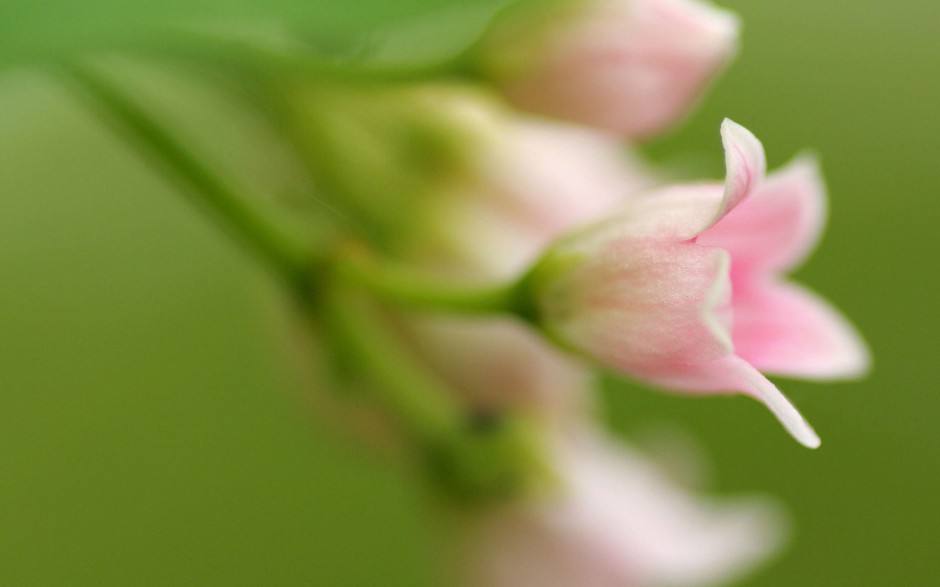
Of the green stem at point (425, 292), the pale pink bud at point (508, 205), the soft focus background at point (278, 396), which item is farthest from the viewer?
the soft focus background at point (278, 396)

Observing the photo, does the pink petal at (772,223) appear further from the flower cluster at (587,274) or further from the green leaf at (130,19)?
the green leaf at (130,19)

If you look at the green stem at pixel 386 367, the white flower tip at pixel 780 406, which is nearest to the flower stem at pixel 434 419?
the green stem at pixel 386 367

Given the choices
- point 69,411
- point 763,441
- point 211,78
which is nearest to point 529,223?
point 211,78

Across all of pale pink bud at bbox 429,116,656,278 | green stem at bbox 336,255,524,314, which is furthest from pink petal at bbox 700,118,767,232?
pale pink bud at bbox 429,116,656,278

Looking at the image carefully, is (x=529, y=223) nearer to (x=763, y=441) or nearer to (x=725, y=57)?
(x=725, y=57)

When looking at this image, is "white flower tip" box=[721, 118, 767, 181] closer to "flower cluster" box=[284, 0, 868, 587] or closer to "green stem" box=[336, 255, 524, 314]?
"flower cluster" box=[284, 0, 868, 587]

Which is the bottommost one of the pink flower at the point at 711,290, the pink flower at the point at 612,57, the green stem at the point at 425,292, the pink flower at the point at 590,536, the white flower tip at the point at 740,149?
the pink flower at the point at 590,536

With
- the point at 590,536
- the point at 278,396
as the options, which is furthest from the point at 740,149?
the point at 278,396
